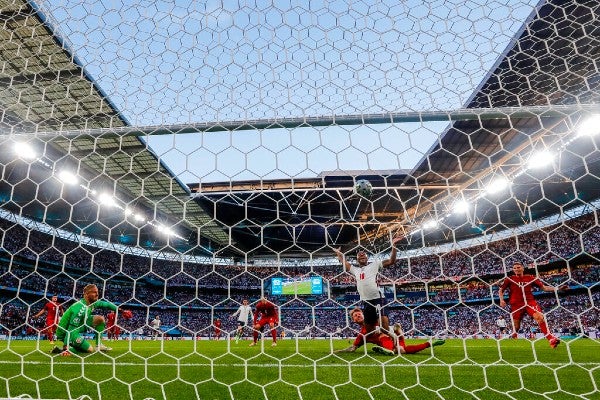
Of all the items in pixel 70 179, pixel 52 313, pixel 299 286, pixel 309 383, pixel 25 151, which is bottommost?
pixel 299 286

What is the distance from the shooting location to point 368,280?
4848 millimetres

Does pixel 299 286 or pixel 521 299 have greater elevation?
pixel 521 299

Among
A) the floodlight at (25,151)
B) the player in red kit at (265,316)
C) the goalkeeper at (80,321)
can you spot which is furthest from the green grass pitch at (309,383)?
the player in red kit at (265,316)

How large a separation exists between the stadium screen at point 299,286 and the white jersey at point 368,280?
1888 cm

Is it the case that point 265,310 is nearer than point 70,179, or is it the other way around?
point 70,179

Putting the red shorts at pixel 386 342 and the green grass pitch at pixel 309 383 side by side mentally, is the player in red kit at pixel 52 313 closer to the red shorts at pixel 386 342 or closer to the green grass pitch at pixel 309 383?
the green grass pitch at pixel 309 383

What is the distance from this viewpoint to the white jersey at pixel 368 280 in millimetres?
4754

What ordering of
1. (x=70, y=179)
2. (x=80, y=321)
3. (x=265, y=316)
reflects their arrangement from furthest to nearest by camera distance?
(x=265, y=316), (x=80, y=321), (x=70, y=179)

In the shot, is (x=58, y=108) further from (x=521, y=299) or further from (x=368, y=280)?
(x=521, y=299)

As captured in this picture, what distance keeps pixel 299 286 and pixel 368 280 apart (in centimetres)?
1975

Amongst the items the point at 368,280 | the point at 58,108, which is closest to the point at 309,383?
the point at 368,280

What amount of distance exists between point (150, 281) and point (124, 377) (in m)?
26.6

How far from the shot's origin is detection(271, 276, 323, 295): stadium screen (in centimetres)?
2392

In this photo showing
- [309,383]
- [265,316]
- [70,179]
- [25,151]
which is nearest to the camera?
[309,383]
